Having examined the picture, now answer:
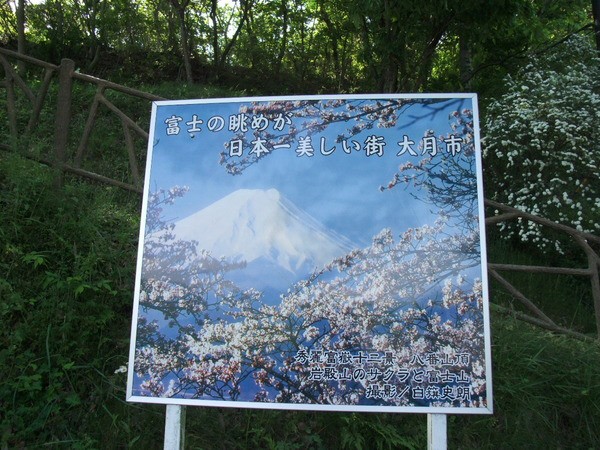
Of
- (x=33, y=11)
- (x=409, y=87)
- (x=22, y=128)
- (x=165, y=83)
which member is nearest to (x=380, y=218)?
(x=22, y=128)

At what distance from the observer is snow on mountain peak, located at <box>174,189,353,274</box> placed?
250cm

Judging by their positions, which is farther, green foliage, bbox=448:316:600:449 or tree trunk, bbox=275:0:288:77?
tree trunk, bbox=275:0:288:77

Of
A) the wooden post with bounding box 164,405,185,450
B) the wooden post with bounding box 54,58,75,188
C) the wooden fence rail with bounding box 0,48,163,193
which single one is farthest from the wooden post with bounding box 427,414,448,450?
the wooden post with bounding box 54,58,75,188

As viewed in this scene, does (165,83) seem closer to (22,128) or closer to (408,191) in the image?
(22,128)

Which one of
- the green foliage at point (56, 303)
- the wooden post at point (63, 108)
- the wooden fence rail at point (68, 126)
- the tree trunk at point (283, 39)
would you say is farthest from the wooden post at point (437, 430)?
the tree trunk at point (283, 39)

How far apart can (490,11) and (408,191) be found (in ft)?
17.2

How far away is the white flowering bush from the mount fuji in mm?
3419

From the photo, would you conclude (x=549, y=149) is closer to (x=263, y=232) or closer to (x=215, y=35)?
(x=263, y=232)

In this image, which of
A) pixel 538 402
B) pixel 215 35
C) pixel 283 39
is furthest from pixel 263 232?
pixel 283 39

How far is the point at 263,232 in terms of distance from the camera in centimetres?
256

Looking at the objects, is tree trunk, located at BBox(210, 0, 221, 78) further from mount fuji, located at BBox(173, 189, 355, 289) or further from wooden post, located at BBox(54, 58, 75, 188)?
mount fuji, located at BBox(173, 189, 355, 289)

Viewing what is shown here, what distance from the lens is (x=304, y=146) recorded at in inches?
103

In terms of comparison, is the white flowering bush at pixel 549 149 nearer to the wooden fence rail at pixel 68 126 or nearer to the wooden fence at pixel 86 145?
the wooden fence at pixel 86 145

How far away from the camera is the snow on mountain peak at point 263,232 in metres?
2.50
